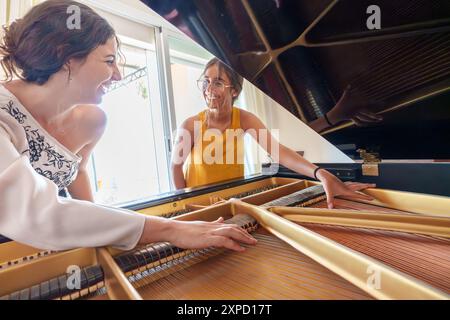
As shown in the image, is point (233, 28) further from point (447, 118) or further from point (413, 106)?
point (447, 118)

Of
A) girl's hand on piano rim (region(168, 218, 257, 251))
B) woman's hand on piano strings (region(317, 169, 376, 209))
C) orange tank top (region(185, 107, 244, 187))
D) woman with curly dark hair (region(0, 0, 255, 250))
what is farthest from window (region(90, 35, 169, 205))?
girl's hand on piano rim (region(168, 218, 257, 251))

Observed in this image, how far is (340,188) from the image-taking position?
128cm

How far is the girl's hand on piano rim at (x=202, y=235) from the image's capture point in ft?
2.31

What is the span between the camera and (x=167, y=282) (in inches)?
27.5

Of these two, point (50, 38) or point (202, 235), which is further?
point (50, 38)

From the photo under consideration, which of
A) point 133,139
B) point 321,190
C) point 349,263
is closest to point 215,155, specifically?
point 321,190

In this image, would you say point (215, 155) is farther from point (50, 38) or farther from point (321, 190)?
point (50, 38)

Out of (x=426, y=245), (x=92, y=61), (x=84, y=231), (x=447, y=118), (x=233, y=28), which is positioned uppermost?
(x=233, y=28)

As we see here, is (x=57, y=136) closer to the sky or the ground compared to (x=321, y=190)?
closer to the sky

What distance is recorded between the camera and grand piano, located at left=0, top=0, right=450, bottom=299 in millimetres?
626

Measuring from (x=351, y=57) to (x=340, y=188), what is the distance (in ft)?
2.18

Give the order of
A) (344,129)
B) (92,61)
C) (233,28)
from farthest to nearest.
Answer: (344,129), (233,28), (92,61)
